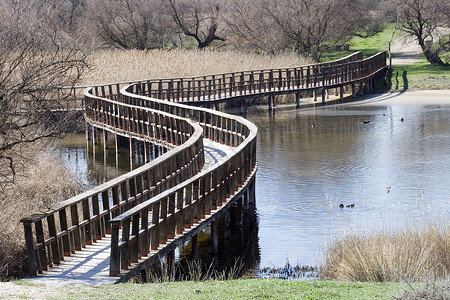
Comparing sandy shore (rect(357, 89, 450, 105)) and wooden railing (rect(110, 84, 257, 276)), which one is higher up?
wooden railing (rect(110, 84, 257, 276))

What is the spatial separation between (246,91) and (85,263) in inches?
1307

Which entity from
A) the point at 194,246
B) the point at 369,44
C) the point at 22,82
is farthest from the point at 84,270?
the point at 369,44

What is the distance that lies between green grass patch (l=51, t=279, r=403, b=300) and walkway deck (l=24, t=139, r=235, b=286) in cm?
78

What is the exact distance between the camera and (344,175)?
26.9 m

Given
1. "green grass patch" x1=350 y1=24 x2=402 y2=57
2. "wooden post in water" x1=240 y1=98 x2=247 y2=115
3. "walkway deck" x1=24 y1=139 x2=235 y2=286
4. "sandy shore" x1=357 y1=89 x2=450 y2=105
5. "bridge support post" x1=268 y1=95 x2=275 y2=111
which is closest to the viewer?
"walkway deck" x1=24 y1=139 x2=235 y2=286

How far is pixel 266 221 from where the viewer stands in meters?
21.4

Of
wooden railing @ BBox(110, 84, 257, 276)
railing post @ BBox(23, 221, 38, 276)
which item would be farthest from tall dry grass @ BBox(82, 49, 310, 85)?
railing post @ BBox(23, 221, 38, 276)

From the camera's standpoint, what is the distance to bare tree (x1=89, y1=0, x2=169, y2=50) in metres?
69.8

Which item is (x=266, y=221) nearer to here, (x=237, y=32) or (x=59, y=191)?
(x=59, y=191)

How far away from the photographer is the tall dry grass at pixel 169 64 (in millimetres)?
47594

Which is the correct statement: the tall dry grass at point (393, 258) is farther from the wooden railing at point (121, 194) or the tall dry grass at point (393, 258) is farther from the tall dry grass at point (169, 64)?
the tall dry grass at point (169, 64)

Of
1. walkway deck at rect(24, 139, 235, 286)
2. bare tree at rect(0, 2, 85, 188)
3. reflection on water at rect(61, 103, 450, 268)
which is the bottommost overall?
reflection on water at rect(61, 103, 450, 268)

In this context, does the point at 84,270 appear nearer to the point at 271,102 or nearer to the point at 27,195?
the point at 27,195

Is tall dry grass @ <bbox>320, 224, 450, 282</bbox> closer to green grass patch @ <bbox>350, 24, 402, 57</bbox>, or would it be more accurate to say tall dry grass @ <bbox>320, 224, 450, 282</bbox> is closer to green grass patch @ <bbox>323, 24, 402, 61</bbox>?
green grass patch @ <bbox>323, 24, 402, 61</bbox>
